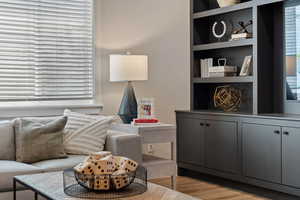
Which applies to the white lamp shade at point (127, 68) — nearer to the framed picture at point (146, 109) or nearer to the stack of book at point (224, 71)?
the framed picture at point (146, 109)

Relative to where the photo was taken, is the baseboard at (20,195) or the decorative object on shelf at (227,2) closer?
the baseboard at (20,195)

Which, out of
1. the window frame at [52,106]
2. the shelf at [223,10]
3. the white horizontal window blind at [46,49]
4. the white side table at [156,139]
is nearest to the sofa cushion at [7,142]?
the window frame at [52,106]

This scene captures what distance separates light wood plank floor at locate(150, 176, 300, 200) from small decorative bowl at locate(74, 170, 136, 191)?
183 centimetres

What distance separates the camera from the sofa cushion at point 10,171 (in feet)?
10.3

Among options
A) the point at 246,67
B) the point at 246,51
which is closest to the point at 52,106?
the point at 246,67

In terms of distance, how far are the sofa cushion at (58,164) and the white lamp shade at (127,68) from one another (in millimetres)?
1102

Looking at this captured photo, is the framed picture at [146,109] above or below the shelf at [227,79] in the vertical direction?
below

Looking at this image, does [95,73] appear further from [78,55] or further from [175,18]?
[175,18]

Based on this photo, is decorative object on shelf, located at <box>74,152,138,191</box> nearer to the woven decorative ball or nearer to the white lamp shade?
the white lamp shade

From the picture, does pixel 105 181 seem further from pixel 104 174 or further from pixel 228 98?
pixel 228 98

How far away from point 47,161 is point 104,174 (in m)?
1.24

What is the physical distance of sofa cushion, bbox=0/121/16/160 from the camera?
3582mm

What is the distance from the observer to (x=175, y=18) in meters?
5.27

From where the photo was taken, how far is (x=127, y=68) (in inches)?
173
